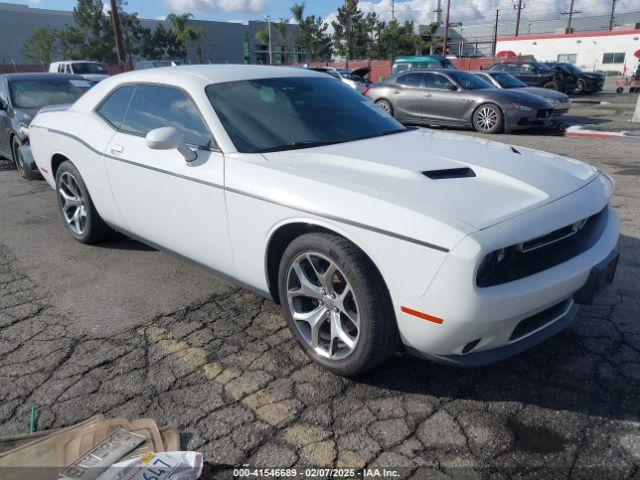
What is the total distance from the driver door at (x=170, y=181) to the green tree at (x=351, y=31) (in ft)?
158

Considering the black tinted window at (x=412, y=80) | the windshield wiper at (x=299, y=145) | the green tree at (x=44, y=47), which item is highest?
the green tree at (x=44, y=47)

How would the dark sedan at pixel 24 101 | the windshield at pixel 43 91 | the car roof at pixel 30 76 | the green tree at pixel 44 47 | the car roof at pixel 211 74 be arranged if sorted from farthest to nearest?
the green tree at pixel 44 47, the car roof at pixel 30 76, the windshield at pixel 43 91, the dark sedan at pixel 24 101, the car roof at pixel 211 74

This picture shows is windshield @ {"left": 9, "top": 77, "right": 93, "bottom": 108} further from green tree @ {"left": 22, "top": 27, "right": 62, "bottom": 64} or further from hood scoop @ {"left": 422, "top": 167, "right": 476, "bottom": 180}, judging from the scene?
green tree @ {"left": 22, "top": 27, "right": 62, "bottom": 64}

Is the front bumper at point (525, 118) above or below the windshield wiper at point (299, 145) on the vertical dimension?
below

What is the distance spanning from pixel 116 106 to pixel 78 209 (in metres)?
1.07

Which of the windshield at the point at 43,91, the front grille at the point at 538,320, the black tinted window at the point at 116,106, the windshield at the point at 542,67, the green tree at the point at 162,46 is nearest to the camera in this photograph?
the front grille at the point at 538,320

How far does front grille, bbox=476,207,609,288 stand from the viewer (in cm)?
217

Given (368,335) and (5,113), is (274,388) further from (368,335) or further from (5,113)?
(5,113)

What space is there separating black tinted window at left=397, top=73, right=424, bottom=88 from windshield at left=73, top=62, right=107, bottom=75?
15.0 m

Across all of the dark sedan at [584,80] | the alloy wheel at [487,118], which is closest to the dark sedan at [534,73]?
the dark sedan at [584,80]

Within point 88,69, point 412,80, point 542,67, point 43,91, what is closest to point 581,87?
point 542,67

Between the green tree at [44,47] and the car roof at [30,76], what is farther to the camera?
the green tree at [44,47]

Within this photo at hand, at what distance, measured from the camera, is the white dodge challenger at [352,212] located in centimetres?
213

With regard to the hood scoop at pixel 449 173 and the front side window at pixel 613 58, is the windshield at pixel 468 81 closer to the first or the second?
the hood scoop at pixel 449 173
